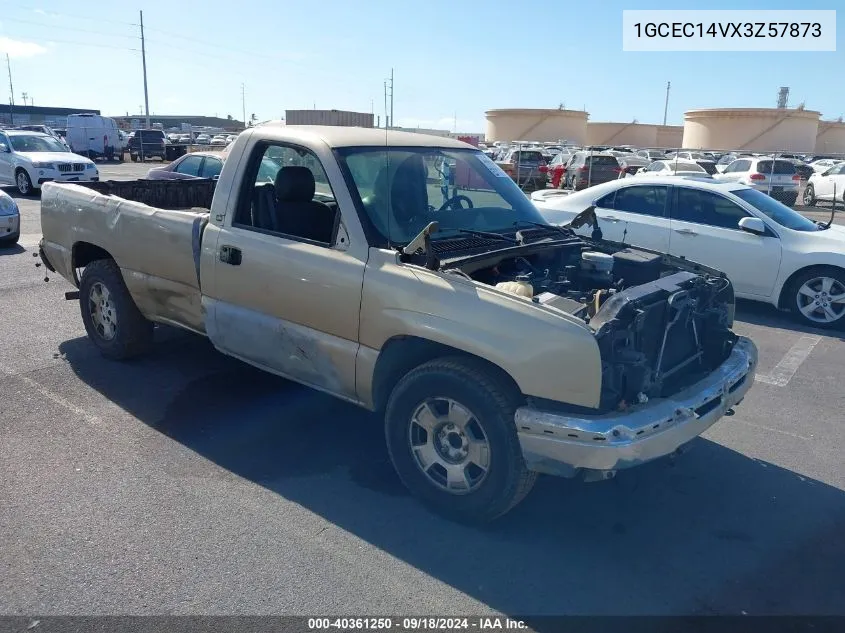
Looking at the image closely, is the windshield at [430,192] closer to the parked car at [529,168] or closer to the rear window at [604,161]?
the rear window at [604,161]

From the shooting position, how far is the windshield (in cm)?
426

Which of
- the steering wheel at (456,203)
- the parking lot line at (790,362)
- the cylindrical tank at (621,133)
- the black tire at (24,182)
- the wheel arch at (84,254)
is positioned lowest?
the parking lot line at (790,362)

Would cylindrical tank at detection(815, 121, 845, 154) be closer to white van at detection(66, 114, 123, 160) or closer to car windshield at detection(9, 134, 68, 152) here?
white van at detection(66, 114, 123, 160)

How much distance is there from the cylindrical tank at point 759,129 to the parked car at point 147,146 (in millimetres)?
35835

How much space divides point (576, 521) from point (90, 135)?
39.0 metres

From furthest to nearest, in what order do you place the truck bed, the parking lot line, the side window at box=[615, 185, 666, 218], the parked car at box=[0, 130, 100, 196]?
the parked car at box=[0, 130, 100, 196]
the side window at box=[615, 185, 666, 218]
the parking lot line
the truck bed

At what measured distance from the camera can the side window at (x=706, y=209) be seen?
8.51m

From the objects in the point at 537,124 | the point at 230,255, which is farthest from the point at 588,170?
the point at 537,124

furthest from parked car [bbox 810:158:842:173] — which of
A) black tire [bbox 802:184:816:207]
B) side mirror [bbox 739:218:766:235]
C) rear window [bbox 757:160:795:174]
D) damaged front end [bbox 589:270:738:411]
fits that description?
damaged front end [bbox 589:270:738:411]

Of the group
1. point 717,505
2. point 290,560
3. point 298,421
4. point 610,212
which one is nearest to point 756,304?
point 610,212

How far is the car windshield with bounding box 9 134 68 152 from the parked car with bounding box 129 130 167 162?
56.8 ft

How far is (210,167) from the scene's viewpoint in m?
14.0

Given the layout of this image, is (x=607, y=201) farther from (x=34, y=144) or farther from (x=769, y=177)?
(x=34, y=144)

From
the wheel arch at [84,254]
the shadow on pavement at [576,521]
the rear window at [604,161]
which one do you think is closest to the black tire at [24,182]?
the wheel arch at [84,254]
